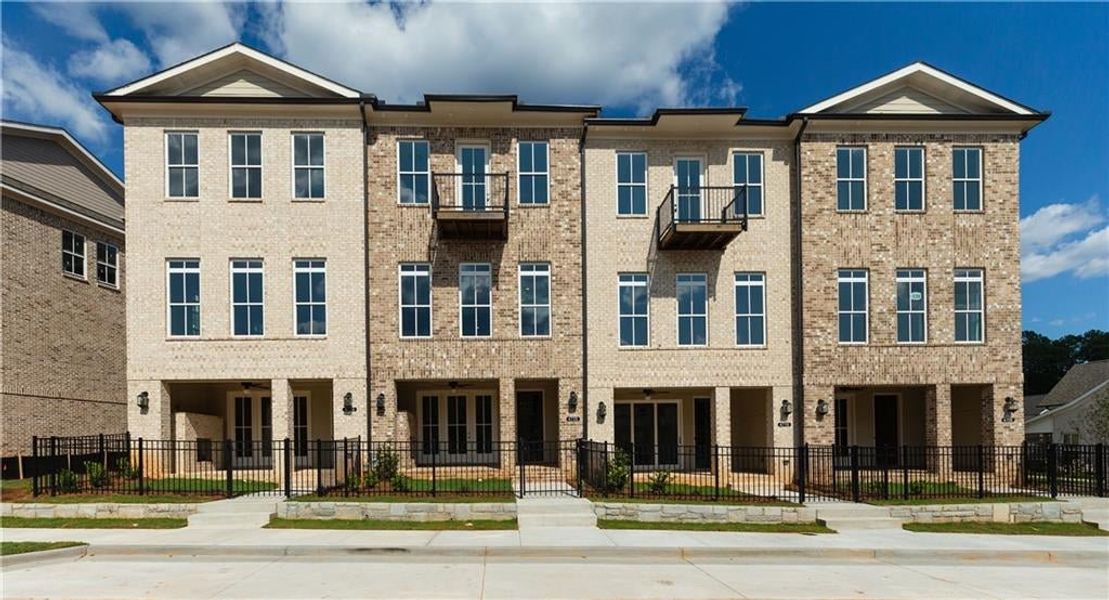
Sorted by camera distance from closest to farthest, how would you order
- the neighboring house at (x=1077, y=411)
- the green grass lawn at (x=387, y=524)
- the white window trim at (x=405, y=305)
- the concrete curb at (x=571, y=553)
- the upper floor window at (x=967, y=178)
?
the concrete curb at (x=571, y=553) < the green grass lawn at (x=387, y=524) < the white window trim at (x=405, y=305) < the upper floor window at (x=967, y=178) < the neighboring house at (x=1077, y=411)

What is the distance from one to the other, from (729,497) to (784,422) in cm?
552

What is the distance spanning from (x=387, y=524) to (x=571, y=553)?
4085 mm

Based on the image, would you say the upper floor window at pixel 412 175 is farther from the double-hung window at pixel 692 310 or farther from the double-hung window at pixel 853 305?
the double-hung window at pixel 853 305

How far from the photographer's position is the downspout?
64.0 feet

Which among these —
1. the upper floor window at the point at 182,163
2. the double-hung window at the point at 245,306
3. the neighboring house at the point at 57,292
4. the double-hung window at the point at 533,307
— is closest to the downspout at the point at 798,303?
the double-hung window at the point at 533,307

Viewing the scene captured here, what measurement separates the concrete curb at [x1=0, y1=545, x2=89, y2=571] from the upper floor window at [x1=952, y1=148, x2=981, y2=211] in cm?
2232

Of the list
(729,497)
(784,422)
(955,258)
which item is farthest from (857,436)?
(729,497)

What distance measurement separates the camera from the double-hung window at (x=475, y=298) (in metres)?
19.5

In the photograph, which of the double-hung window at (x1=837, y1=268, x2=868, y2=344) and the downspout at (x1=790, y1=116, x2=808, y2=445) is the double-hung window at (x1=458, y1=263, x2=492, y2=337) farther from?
the double-hung window at (x1=837, y1=268, x2=868, y2=344)

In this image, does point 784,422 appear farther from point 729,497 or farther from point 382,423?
point 382,423

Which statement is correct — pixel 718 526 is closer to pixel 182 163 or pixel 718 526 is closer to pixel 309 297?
pixel 309 297

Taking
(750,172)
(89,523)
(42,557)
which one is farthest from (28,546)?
(750,172)

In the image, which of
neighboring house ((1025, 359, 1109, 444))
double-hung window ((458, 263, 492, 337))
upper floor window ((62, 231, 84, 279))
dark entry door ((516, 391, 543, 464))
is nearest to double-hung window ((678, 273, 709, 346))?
dark entry door ((516, 391, 543, 464))

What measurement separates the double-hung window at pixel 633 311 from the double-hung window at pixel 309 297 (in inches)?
331
